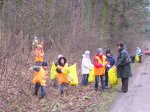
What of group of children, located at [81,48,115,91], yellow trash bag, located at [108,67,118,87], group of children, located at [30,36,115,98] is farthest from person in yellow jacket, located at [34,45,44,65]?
yellow trash bag, located at [108,67,118,87]

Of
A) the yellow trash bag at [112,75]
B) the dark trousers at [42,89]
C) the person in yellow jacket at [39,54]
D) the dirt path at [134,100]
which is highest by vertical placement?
the person in yellow jacket at [39,54]

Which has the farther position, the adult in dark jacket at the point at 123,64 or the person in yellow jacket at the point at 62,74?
the adult in dark jacket at the point at 123,64

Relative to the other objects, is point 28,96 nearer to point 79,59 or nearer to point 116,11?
point 79,59

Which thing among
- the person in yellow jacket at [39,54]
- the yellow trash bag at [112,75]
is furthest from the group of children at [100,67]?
the person in yellow jacket at [39,54]

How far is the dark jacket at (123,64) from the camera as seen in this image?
15.4 m

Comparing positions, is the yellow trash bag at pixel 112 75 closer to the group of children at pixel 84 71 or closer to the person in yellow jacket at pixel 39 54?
the group of children at pixel 84 71

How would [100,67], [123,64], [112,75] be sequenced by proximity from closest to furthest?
[123,64] → [100,67] → [112,75]

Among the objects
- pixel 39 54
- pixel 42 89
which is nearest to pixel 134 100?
pixel 42 89

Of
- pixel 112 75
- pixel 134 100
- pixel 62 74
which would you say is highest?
pixel 62 74

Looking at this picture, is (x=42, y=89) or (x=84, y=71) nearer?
(x=42, y=89)

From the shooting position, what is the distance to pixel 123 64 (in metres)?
15.4

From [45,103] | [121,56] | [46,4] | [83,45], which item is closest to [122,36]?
[83,45]

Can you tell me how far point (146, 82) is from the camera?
20281 mm

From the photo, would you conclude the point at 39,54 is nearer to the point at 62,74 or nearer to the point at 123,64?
the point at 62,74
